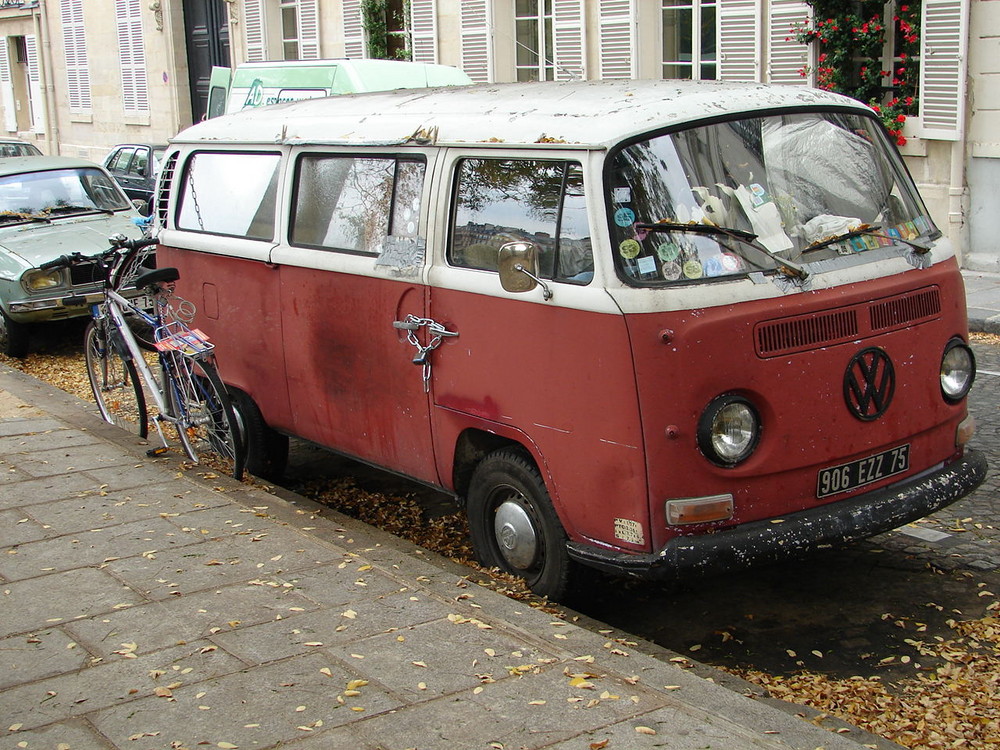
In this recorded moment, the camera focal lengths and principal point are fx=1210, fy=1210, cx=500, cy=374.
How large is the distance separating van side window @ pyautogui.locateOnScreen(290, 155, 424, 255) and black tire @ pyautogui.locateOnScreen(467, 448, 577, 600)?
1227 millimetres

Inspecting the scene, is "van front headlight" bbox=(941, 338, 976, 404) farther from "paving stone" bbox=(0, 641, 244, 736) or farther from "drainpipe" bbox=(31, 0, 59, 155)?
"drainpipe" bbox=(31, 0, 59, 155)

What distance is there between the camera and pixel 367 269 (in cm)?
596

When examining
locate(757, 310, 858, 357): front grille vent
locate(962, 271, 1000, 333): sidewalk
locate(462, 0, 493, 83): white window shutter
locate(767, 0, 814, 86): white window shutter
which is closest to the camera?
locate(757, 310, 858, 357): front grille vent

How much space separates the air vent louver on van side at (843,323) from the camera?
4.67m

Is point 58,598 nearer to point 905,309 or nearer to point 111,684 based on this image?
point 111,684

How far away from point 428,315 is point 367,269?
0.53 meters

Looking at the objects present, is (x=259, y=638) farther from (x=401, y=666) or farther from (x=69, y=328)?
(x=69, y=328)

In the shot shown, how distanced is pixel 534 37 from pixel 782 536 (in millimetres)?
16833

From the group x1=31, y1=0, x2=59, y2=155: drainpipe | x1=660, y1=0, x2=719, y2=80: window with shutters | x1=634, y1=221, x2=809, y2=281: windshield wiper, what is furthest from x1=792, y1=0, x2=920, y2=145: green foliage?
x1=31, y1=0, x2=59, y2=155: drainpipe

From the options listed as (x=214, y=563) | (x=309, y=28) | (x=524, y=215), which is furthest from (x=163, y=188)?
(x=309, y=28)

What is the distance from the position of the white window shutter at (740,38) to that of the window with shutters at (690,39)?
0.27 m

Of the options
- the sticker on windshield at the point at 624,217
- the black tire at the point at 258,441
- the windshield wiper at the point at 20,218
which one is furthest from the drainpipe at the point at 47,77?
the sticker on windshield at the point at 624,217

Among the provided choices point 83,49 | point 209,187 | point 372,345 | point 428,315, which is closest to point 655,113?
point 428,315

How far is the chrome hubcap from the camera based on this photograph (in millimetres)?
5262
